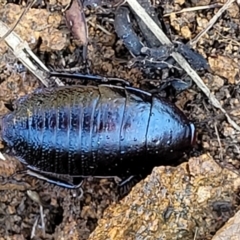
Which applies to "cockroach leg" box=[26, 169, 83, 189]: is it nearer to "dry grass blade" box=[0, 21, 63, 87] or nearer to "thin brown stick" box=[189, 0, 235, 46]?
"dry grass blade" box=[0, 21, 63, 87]

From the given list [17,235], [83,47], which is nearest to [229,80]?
[83,47]

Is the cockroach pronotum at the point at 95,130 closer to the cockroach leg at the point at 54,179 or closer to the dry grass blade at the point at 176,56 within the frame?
the cockroach leg at the point at 54,179

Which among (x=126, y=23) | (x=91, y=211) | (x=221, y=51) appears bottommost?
(x=91, y=211)

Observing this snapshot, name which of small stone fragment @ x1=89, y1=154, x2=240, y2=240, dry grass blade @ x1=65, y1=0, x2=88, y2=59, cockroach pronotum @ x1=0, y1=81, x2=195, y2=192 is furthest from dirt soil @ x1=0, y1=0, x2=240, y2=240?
small stone fragment @ x1=89, y1=154, x2=240, y2=240

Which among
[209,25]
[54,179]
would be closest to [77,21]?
[209,25]

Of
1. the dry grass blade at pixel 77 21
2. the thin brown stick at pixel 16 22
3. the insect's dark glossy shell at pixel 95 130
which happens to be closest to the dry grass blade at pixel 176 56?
the insect's dark glossy shell at pixel 95 130

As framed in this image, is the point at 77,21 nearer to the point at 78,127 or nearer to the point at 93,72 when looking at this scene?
the point at 93,72

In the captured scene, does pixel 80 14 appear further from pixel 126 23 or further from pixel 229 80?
pixel 229 80
